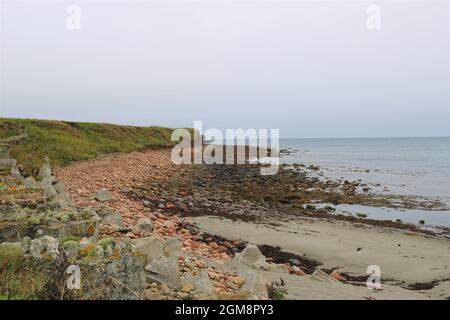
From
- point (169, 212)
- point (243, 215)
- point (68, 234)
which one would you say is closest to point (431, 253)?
point (243, 215)

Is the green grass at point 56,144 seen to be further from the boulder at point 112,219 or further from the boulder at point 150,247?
the boulder at point 150,247

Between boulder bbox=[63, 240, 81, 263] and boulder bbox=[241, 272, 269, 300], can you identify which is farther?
boulder bbox=[241, 272, 269, 300]

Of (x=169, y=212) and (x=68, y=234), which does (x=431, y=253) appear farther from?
(x=68, y=234)

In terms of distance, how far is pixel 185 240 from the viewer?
34.1ft

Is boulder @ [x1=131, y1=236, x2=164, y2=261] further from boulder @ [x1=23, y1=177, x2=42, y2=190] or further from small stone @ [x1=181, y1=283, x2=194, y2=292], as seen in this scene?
boulder @ [x1=23, y1=177, x2=42, y2=190]

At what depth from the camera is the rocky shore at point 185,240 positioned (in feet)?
16.7

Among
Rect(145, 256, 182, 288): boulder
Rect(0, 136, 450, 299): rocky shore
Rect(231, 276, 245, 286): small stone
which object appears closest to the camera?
Rect(0, 136, 450, 299): rocky shore

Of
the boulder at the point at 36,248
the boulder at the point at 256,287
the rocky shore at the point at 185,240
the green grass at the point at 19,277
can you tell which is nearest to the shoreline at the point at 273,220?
the rocky shore at the point at 185,240

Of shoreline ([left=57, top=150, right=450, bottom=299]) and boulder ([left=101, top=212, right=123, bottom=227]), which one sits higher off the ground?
boulder ([left=101, top=212, right=123, bottom=227])

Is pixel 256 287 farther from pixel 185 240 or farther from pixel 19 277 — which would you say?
pixel 185 240

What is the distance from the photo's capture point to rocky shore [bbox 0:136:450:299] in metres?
5.09

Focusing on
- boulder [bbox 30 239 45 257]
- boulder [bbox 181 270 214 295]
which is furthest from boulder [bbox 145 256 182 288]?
boulder [bbox 30 239 45 257]

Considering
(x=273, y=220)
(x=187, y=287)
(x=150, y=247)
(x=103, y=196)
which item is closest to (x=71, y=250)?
(x=150, y=247)
